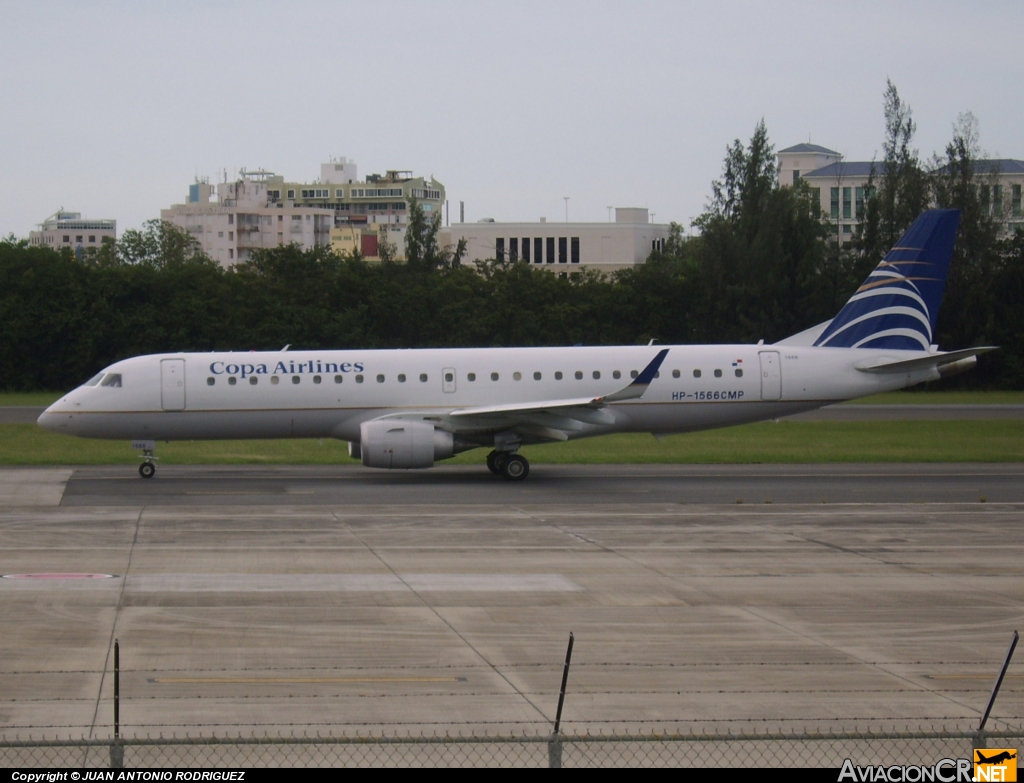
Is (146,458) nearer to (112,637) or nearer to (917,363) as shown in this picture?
(112,637)

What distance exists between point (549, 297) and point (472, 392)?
47.3m

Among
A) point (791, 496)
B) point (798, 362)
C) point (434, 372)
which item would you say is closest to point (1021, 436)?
point (798, 362)


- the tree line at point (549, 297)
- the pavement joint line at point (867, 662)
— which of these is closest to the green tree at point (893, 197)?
the tree line at point (549, 297)

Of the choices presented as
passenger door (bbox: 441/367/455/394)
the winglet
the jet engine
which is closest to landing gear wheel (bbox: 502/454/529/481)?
the jet engine

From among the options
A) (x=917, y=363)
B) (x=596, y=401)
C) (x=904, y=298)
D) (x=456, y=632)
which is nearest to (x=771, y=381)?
(x=917, y=363)

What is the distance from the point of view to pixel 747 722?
10.7m

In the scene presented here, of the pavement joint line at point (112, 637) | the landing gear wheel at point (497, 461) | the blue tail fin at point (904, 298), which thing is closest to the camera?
the pavement joint line at point (112, 637)

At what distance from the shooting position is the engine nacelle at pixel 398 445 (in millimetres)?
28953

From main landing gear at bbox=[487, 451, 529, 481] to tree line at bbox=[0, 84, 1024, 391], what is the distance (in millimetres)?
40294

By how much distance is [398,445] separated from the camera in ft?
95.0

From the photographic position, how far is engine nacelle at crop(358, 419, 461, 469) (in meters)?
29.0

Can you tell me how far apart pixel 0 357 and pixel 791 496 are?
5700cm

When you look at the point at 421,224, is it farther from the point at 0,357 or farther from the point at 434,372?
the point at 434,372

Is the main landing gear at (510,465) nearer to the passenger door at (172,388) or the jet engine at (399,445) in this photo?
the jet engine at (399,445)
